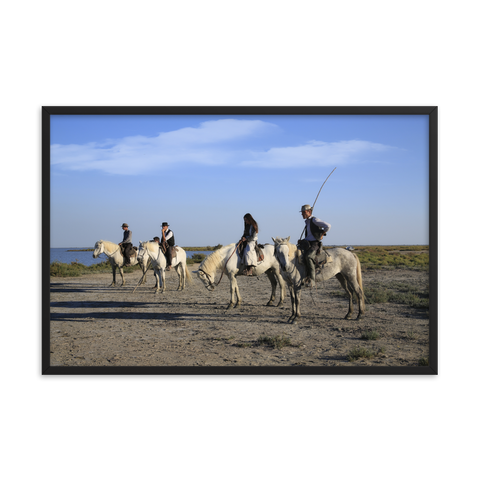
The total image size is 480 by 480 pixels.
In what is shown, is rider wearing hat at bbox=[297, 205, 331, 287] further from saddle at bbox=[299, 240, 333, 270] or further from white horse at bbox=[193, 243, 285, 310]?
white horse at bbox=[193, 243, 285, 310]

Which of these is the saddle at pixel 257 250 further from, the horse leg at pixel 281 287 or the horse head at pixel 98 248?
the horse head at pixel 98 248

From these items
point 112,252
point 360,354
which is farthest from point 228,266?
point 112,252

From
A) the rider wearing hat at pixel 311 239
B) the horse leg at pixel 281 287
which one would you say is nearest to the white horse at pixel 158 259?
the horse leg at pixel 281 287

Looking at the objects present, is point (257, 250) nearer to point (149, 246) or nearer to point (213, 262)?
point (213, 262)

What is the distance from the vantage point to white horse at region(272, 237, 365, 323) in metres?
6.75

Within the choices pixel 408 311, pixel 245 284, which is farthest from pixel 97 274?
pixel 408 311

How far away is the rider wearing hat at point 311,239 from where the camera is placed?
5775 mm

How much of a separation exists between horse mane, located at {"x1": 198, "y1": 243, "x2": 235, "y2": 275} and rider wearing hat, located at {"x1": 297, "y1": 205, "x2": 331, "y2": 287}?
7.61ft

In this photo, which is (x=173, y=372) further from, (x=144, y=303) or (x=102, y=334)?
(x=144, y=303)

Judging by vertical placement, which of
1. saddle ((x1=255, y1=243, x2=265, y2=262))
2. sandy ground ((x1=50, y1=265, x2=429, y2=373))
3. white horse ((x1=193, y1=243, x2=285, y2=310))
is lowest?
sandy ground ((x1=50, y1=265, x2=429, y2=373))

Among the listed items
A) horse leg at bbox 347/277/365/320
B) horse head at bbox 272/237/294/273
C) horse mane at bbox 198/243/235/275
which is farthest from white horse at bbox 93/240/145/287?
horse leg at bbox 347/277/365/320

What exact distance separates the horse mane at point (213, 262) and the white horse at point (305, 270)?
75.1 inches
